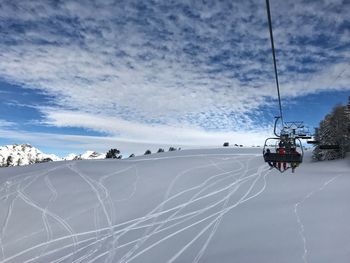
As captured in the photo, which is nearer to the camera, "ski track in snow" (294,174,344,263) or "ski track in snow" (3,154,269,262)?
"ski track in snow" (294,174,344,263)

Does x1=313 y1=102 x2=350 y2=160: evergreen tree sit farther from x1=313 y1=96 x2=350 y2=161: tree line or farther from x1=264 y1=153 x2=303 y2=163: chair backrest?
x1=264 y1=153 x2=303 y2=163: chair backrest

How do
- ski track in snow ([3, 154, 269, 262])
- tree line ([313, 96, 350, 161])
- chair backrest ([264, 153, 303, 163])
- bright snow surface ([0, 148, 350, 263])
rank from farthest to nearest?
tree line ([313, 96, 350, 161]), ski track in snow ([3, 154, 269, 262]), bright snow surface ([0, 148, 350, 263]), chair backrest ([264, 153, 303, 163])

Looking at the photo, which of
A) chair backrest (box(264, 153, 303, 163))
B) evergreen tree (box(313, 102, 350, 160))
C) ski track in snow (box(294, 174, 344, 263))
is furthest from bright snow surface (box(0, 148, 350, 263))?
chair backrest (box(264, 153, 303, 163))

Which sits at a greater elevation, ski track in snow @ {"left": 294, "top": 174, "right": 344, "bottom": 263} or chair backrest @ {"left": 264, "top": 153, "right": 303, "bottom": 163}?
chair backrest @ {"left": 264, "top": 153, "right": 303, "bottom": 163}

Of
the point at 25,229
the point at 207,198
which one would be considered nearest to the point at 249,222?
the point at 207,198

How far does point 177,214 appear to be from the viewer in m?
38.3

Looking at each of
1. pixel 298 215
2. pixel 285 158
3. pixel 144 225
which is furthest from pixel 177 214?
pixel 285 158

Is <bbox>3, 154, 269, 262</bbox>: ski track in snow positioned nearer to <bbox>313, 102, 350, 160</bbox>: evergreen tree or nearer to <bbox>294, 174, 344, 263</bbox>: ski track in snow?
<bbox>294, 174, 344, 263</bbox>: ski track in snow

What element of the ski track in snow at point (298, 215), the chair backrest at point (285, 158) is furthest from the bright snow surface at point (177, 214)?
the chair backrest at point (285, 158)

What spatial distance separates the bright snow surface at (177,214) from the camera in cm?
2939

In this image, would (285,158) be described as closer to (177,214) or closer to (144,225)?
(144,225)

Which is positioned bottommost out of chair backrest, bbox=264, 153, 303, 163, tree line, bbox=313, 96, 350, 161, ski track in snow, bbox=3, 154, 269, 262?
ski track in snow, bbox=3, 154, 269, 262

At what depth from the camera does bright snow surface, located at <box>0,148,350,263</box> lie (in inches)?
1157

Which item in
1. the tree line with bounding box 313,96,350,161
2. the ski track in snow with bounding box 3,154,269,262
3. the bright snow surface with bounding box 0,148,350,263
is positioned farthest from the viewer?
the tree line with bounding box 313,96,350,161
